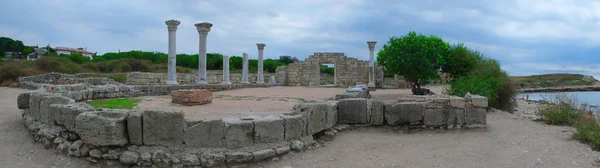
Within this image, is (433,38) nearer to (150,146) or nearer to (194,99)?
(194,99)

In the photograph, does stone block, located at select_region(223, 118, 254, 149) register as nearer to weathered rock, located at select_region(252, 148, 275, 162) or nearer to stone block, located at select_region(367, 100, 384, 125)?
weathered rock, located at select_region(252, 148, 275, 162)

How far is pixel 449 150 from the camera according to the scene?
295 inches

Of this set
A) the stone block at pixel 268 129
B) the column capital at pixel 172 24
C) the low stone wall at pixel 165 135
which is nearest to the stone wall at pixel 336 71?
the column capital at pixel 172 24

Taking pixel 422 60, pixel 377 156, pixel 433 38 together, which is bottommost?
pixel 377 156

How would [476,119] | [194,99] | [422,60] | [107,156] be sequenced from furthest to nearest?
[422,60] → [194,99] → [476,119] → [107,156]

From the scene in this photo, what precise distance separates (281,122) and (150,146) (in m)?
2.25

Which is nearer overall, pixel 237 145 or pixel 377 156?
pixel 237 145

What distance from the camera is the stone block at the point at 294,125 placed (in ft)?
23.5

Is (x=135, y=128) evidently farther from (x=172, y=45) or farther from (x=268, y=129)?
(x=172, y=45)

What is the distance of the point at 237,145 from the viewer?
6.48 m

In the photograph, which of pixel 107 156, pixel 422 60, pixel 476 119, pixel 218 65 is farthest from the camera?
pixel 218 65

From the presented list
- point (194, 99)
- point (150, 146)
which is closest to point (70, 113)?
point (150, 146)

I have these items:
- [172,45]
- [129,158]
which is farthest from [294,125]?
[172,45]

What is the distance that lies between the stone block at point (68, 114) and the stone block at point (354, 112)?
533cm
